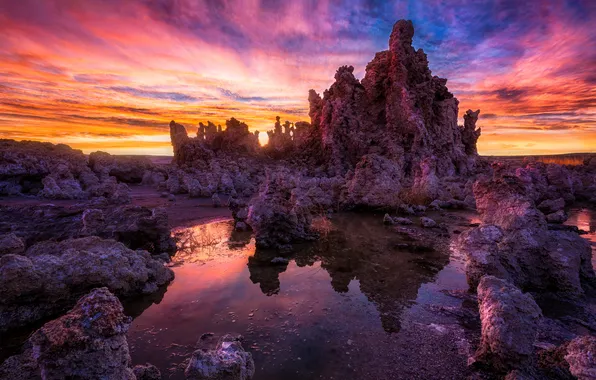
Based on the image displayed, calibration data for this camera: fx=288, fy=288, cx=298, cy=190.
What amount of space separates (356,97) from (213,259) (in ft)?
156

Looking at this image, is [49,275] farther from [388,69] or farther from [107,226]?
[388,69]

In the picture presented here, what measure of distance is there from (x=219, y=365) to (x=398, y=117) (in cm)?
5025

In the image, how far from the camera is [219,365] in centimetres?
562

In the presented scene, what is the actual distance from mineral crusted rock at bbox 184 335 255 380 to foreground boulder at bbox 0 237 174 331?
19.1 ft

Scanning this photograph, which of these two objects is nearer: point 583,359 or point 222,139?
point 583,359

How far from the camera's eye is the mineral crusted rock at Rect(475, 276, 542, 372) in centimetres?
599

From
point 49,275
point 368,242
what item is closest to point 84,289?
point 49,275

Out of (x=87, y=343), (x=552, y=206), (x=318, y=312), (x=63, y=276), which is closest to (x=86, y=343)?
(x=87, y=343)

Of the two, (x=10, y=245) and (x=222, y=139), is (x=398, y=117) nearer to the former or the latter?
(x=222, y=139)

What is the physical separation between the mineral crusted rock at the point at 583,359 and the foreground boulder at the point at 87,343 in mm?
7365

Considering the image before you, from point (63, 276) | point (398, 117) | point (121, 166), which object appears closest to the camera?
point (63, 276)

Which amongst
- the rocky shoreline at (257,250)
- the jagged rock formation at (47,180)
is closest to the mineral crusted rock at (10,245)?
the rocky shoreline at (257,250)

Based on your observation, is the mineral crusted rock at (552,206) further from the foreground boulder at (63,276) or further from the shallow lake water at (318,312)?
the foreground boulder at (63,276)

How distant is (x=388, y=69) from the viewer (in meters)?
50.7
